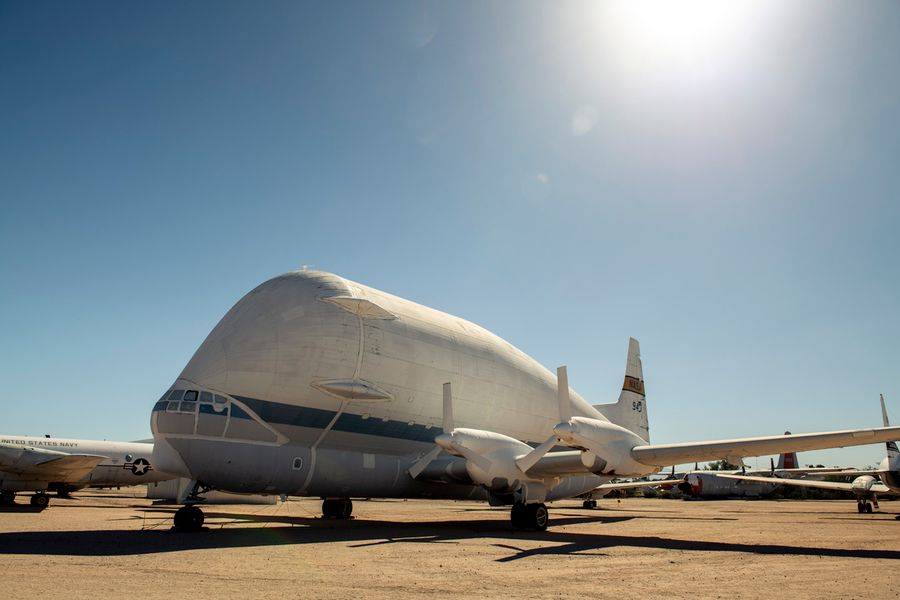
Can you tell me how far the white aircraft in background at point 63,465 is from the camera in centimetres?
3378

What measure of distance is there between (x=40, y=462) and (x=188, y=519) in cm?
2241

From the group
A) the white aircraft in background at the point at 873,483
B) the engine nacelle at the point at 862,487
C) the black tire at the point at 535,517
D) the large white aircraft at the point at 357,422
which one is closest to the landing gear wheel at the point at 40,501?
the large white aircraft at the point at 357,422

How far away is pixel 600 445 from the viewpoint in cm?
1706

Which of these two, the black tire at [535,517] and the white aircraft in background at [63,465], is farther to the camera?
the white aircraft in background at [63,465]

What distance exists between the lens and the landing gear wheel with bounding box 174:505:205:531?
17172 mm

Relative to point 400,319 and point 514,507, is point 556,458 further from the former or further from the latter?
point 400,319

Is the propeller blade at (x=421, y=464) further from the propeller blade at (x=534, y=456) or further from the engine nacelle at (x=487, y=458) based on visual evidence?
the propeller blade at (x=534, y=456)

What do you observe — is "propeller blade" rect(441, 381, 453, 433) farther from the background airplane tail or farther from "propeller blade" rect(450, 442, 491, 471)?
the background airplane tail

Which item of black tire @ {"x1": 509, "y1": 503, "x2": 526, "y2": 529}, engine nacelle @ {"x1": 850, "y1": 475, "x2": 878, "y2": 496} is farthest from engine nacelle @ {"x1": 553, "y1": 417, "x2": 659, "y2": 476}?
engine nacelle @ {"x1": 850, "y1": 475, "x2": 878, "y2": 496}

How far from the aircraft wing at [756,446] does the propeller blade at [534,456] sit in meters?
2.41

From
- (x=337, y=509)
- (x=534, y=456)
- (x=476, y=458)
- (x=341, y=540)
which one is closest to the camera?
(x=341, y=540)

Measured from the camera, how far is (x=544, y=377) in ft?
96.1

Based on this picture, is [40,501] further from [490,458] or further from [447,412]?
[490,458]

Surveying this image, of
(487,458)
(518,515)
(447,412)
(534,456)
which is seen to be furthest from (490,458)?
(518,515)
